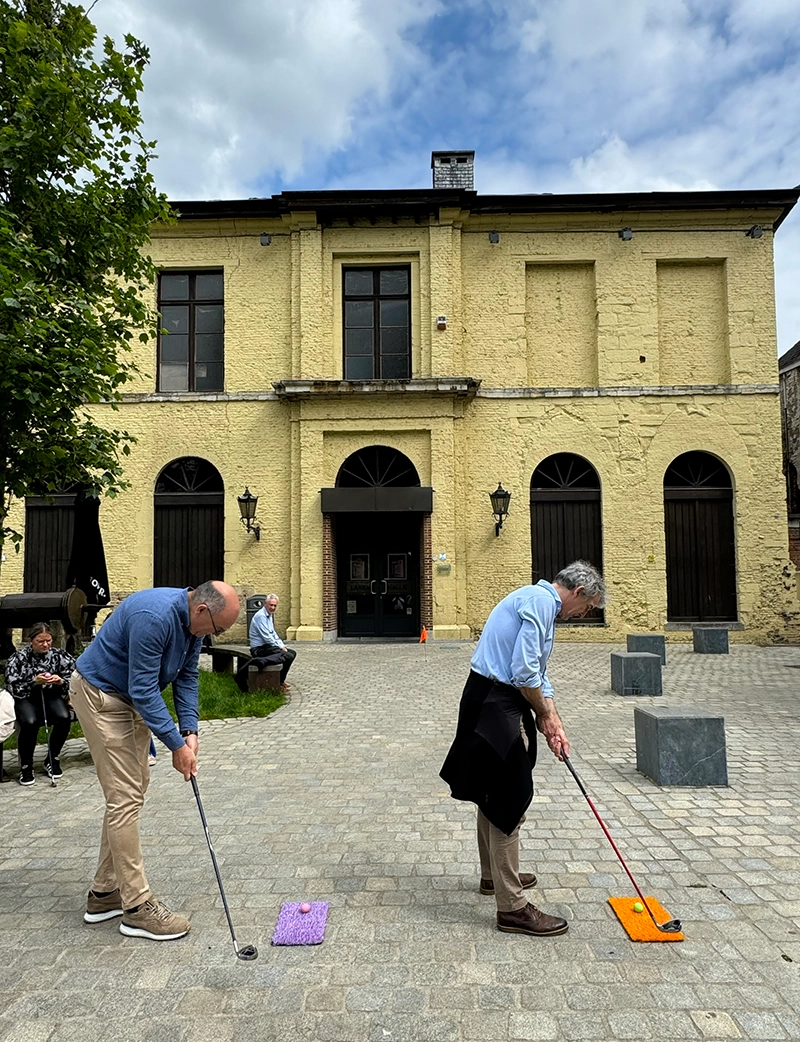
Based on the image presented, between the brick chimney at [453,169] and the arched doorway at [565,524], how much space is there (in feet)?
25.6

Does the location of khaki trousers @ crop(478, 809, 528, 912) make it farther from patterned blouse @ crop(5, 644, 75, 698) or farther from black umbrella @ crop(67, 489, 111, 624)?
black umbrella @ crop(67, 489, 111, 624)

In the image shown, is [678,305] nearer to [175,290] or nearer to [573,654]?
[573,654]

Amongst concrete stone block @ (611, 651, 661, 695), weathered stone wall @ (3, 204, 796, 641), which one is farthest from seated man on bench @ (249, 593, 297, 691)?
weathered stone wall @ (3, 204, 796, 641)

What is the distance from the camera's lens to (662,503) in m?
16.1

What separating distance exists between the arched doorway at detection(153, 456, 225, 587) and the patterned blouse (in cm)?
1042

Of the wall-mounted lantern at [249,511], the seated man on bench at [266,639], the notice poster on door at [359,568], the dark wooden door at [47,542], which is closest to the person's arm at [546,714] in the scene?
the seated man on bench at [266,639]

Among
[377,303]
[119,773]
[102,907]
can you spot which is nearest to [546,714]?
[119,773]

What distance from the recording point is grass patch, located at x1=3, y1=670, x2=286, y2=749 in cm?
804

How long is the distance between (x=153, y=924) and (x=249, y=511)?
12983mm

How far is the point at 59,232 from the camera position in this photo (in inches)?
313

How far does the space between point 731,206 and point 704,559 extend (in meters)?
8.61

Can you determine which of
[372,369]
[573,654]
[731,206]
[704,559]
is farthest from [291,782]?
[731,206]

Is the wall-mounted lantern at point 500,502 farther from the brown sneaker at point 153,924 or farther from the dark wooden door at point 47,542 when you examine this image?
the brown sneaker at point 153,924

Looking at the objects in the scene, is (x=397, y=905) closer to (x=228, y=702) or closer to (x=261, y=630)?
(x=228, y=702)
